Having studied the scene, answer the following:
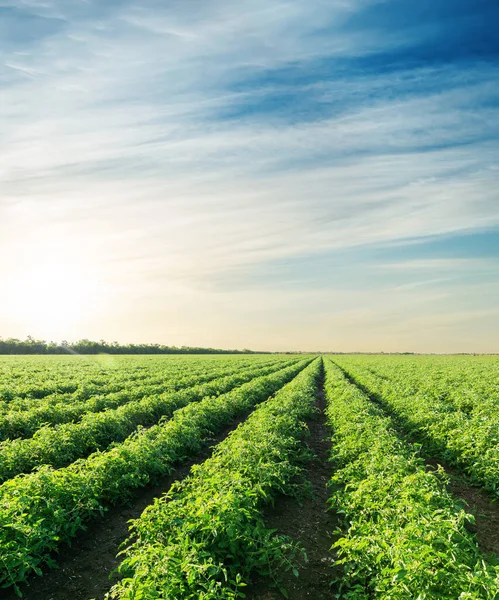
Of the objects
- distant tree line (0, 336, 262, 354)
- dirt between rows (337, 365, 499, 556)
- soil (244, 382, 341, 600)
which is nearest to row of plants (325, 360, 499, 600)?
soil (244, 382, 341, 600)

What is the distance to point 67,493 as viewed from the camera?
274 inches

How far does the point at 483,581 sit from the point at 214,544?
132 inches

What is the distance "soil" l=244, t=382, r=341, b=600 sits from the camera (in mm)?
5598

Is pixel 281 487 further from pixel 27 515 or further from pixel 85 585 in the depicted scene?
pixel 27 515

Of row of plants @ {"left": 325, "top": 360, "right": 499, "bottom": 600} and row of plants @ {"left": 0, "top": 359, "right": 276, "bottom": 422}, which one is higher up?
row of plants @ {"left": 325, "top": 360, "right": 499, "bottom": 600}

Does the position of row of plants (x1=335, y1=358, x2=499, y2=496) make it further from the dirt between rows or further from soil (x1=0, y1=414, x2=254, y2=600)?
soil (x1=0, y1=414, x2=254, y2=600)

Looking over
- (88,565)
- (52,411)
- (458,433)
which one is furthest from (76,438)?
(458,433)

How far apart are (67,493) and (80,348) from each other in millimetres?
97055

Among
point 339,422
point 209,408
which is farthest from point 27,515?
point 339,422

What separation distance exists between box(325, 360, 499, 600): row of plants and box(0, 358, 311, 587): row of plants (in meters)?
4.24

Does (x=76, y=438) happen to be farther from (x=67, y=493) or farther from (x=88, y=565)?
(x=88, y=565)

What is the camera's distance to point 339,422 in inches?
547

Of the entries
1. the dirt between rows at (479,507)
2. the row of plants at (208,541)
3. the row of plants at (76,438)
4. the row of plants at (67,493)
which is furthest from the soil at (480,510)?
the row of plants at (76,438)

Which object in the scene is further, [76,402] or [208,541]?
[76,402]
